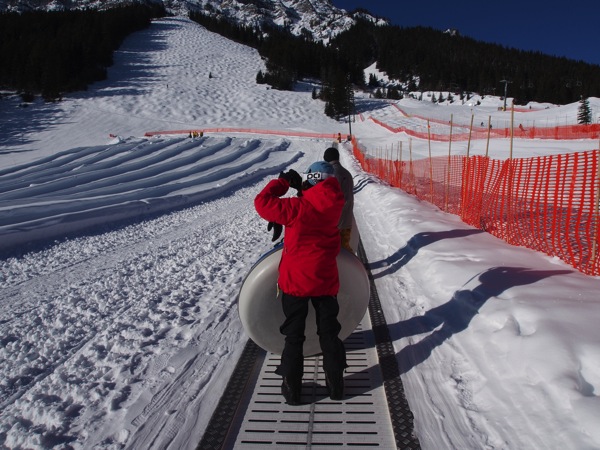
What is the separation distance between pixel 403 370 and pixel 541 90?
11109 cm

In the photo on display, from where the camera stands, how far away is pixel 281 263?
289cm

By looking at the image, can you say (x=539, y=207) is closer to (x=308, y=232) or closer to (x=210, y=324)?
(x=210, y=324)

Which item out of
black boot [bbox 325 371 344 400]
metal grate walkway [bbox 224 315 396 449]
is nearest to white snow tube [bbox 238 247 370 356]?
metal grate walkway [bbox 224 315 396 449]

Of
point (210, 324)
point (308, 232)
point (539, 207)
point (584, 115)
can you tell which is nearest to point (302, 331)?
point (308, 232)

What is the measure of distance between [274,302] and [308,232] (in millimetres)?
707

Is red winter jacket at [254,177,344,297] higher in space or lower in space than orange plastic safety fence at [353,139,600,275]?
higher

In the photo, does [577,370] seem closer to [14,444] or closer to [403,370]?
[403,370]

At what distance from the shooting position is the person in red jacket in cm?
264

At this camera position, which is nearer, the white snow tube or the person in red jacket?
the person in red jacket

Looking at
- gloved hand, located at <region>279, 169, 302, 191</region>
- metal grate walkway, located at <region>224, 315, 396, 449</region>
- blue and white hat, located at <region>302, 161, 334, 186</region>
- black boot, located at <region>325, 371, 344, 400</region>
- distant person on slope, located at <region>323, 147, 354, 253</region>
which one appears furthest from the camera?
distant person on slope, located at <region>323, 147, 354, 253</region>

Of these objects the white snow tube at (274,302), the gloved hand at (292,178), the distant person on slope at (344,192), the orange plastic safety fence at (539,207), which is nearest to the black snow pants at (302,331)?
the white snow tube at (274,302)

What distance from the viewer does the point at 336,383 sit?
2.90 meters

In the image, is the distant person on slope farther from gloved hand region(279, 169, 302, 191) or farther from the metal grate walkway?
gloved hand region(279, 169, 302, 191)

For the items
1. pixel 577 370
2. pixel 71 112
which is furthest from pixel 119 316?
pixel 71 112
